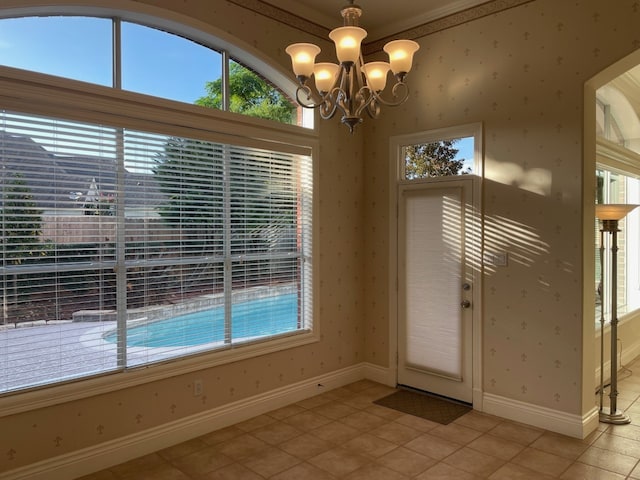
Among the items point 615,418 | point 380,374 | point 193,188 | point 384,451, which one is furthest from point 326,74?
point 615,418

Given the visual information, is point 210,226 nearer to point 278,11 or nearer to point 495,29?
point 278,11

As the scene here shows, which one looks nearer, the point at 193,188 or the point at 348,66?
the point at 348,66

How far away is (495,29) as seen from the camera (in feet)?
12.4

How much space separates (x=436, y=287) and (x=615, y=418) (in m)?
1.70

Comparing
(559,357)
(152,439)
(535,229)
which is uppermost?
(535,229)

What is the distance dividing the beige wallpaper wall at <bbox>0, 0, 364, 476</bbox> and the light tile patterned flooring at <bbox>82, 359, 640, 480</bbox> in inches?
11.0

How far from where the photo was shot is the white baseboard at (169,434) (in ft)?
9.12

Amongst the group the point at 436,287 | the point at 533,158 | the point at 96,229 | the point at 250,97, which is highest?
the point at 250,97

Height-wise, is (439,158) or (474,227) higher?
(439,158)

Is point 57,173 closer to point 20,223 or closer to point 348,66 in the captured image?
point 20,223

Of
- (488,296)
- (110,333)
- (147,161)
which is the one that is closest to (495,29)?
(488,296)

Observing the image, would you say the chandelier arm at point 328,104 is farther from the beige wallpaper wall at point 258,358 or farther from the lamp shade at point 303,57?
the beige wallpaper wall at point 258,358

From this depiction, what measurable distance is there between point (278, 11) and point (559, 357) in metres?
3.60

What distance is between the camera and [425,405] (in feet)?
13.4
